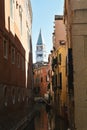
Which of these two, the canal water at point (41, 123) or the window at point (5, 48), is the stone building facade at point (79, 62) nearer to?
the window at point (5, 48)

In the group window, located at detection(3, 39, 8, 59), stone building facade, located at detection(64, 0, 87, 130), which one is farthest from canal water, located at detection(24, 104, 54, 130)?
stone building facade, located at detection(64, 0, 87, 130)

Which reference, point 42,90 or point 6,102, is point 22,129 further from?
point 42,90

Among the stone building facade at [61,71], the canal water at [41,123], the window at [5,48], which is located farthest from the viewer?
the stone building facade at [61,71]

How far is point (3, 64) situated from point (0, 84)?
5.47 feet

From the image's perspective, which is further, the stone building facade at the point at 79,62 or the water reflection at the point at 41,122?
the water reflection at the point at 41,122

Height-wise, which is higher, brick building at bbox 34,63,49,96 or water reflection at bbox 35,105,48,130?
brick building at bbox 34,63,49,96

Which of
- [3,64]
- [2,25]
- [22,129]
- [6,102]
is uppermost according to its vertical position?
[2,25]

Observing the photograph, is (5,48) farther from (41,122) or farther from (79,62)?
(41,122)

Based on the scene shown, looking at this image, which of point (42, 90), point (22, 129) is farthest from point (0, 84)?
point (42, 90)

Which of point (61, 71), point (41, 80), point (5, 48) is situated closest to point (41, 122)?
point (61, 71)

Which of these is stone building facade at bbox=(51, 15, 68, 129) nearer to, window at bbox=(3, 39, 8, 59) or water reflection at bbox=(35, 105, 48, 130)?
water reflection at bbox=(35, 105, 48, 130)

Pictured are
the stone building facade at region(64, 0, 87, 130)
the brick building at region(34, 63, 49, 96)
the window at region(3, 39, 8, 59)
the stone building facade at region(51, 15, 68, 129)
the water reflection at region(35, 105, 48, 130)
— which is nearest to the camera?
the stone building facade at region(64, 0, 87, 130)

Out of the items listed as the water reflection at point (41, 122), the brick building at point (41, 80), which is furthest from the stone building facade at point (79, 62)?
the brick building at point (41, 80)

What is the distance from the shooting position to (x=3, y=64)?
24.7m
